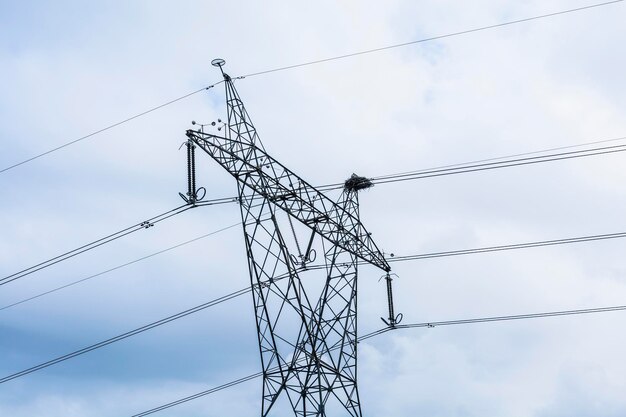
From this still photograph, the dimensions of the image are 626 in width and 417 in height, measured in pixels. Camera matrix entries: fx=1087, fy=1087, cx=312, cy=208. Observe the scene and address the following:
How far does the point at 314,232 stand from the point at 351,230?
6.44 feet

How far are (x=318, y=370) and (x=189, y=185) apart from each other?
280 inches

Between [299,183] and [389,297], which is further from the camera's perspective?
[389,297]

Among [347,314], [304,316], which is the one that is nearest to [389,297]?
[347,314]

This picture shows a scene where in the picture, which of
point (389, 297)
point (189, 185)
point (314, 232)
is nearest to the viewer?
point (189, 185)

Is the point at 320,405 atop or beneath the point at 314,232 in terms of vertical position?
beneath

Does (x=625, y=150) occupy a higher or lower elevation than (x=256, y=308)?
higher

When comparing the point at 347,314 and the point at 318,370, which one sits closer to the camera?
the point at 318,370

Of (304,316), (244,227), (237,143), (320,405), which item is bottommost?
(320,405)

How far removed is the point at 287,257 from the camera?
1367 inches

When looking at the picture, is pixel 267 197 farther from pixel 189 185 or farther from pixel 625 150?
pixel 625 150

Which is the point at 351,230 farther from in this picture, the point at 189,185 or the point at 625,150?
the point at 625,150

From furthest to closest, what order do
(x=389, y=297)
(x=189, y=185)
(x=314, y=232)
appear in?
(x=389, y=297), (x=314, y=232), (x=189, y=185)

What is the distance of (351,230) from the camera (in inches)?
1502

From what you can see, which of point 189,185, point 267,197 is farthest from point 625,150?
point 189,185
